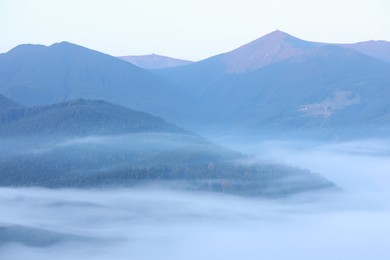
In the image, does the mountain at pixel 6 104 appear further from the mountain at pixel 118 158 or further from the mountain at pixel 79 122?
the mountain at pixel 118 158

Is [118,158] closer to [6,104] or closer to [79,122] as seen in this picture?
[79,122]

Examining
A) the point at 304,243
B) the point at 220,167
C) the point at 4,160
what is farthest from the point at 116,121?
the point at 304,243

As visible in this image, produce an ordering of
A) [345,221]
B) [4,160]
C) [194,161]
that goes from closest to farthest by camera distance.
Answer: [345,221]
[194,161]
[4,160]

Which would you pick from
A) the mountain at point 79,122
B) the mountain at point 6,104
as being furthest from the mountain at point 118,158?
the mountain at point 6,104

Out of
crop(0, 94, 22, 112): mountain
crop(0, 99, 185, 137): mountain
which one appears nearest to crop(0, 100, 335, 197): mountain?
crop(0, 99, 185, 137): mountain

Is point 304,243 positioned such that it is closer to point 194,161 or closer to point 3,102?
point 194,161

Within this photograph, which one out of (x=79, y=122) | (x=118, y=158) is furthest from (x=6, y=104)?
(x=118, y=158)

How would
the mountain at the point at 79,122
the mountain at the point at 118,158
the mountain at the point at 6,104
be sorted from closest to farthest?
1. the mountain at the point at 118,158
2. the mountain at the point at 79,122
3. the mountain at the point at 6,104
